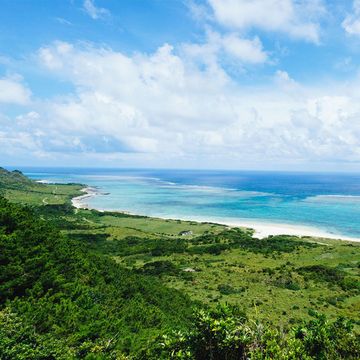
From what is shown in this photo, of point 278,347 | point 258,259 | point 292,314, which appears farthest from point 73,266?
point 258,259

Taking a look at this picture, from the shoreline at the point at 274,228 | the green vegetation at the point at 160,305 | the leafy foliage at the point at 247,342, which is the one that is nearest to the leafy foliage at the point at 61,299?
the green vegetation at the point at 160,305

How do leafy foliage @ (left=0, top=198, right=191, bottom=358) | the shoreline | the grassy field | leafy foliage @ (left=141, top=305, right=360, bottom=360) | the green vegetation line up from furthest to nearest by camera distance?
the shoreline, the grassy field, leafy foliage @ (left=0, top=198, right=191, bottom=358), the green vegetation, leafy foliage @ (left=141, top=305, right=360, bottom=360)

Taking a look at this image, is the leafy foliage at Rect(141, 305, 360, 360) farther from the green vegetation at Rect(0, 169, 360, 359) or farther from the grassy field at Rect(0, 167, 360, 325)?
the grassy field at Rect(0, 167, 360, 325)

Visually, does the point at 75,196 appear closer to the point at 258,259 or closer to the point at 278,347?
the point at 258,259

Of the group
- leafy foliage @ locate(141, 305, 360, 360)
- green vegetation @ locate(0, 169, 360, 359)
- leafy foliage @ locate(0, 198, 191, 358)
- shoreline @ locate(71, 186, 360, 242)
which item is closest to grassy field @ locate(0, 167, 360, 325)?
green vegetation @ locate(0, 169, 360, 359)

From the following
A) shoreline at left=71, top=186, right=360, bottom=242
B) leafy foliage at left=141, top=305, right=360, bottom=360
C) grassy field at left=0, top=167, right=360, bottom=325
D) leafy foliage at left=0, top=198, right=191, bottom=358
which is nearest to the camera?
leafy foliage at left=141, top=305, right=360, bottom=360
